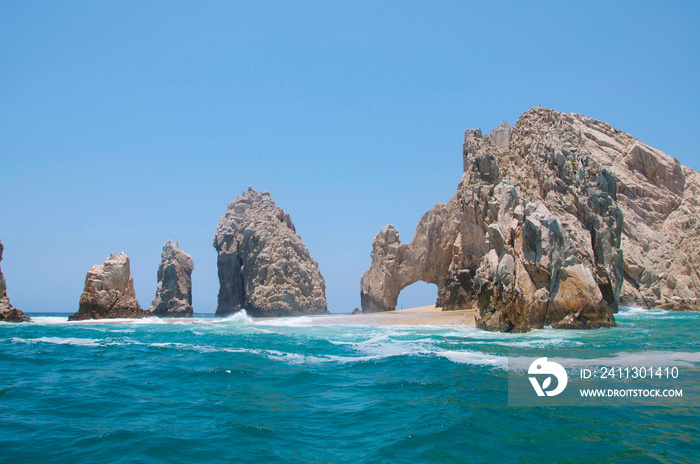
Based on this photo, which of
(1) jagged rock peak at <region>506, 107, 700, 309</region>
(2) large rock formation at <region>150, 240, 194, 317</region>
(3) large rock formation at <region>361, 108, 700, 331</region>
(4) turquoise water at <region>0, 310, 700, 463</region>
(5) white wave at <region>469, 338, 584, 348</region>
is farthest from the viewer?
(2) large rock formation at <region>150, 240, 194, 317</region>

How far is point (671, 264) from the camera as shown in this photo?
44094 millimetres

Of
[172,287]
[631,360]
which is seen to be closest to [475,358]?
[631,360]

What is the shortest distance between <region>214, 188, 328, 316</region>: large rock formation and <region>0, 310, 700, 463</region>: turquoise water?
1389 inches

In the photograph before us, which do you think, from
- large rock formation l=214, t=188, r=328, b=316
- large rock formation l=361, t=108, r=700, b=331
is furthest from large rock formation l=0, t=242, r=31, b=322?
large rock formation l=361, t=108, r=700, b=331

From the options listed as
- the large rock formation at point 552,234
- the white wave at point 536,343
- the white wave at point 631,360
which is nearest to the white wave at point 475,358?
the white wave at point 631,360

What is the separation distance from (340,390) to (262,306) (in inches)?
1600

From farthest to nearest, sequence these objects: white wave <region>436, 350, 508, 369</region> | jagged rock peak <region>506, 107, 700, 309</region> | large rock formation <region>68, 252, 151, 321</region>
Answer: large rock formation <region>68, 252, 151, 321</region> → jagged rock peak <region>506, 107, 700, 309</region> → white wave <region>436, 350, 508, 369</region>

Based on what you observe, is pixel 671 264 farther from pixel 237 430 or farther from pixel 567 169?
pixel 237 430

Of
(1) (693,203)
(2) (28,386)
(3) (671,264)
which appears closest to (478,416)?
(2) (28,386)

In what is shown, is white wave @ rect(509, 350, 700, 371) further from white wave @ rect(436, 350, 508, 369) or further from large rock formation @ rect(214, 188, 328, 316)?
large rock formation @ rect(214, 188, 328, 316)

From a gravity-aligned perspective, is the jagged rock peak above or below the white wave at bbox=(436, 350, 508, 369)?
above

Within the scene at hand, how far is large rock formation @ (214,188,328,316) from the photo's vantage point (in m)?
49.1

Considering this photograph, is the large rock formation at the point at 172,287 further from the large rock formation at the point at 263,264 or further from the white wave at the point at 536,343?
the white wave at the point at 536,343

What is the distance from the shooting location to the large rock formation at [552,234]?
66.9ft
